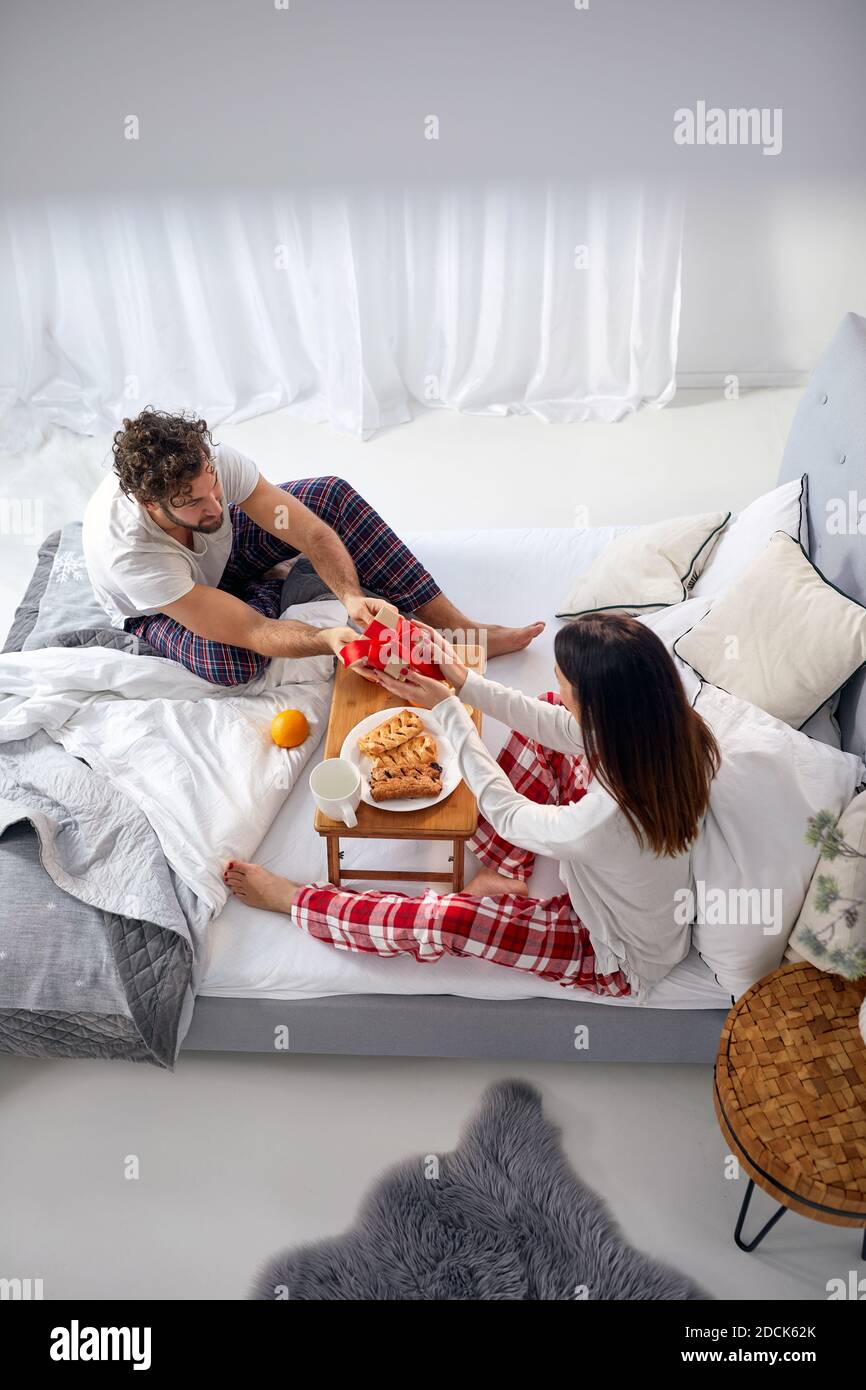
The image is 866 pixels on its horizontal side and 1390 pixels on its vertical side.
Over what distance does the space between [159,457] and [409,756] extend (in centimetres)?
75

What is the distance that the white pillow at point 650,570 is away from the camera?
93.1 inches

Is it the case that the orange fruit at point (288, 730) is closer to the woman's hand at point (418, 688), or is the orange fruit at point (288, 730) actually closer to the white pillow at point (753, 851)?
the woman's hand at point (418, 688)

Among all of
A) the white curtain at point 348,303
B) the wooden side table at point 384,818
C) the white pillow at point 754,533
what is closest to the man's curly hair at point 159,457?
the wooden side table at point 384,818

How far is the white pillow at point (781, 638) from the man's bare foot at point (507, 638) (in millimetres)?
418

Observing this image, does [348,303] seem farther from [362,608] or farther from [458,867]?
[458,867]

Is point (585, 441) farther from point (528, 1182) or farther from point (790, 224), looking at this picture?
point (528, 1182)

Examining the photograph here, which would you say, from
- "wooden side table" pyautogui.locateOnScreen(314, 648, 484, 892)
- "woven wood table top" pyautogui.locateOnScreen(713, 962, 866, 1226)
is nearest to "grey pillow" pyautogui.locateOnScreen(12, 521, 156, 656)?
"wooden side table" pyautogui.locateOnScreen(314, 648, 484, 892)

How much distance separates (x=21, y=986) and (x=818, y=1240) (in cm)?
145

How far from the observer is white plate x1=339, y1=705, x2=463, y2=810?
6.06 feet

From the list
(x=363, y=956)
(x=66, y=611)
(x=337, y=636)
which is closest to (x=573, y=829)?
(x=363, y=956)

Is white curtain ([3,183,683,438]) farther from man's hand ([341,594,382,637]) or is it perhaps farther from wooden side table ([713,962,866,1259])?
wooden side table ([713,962,866,1259])

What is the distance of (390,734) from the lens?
75.4 inches
